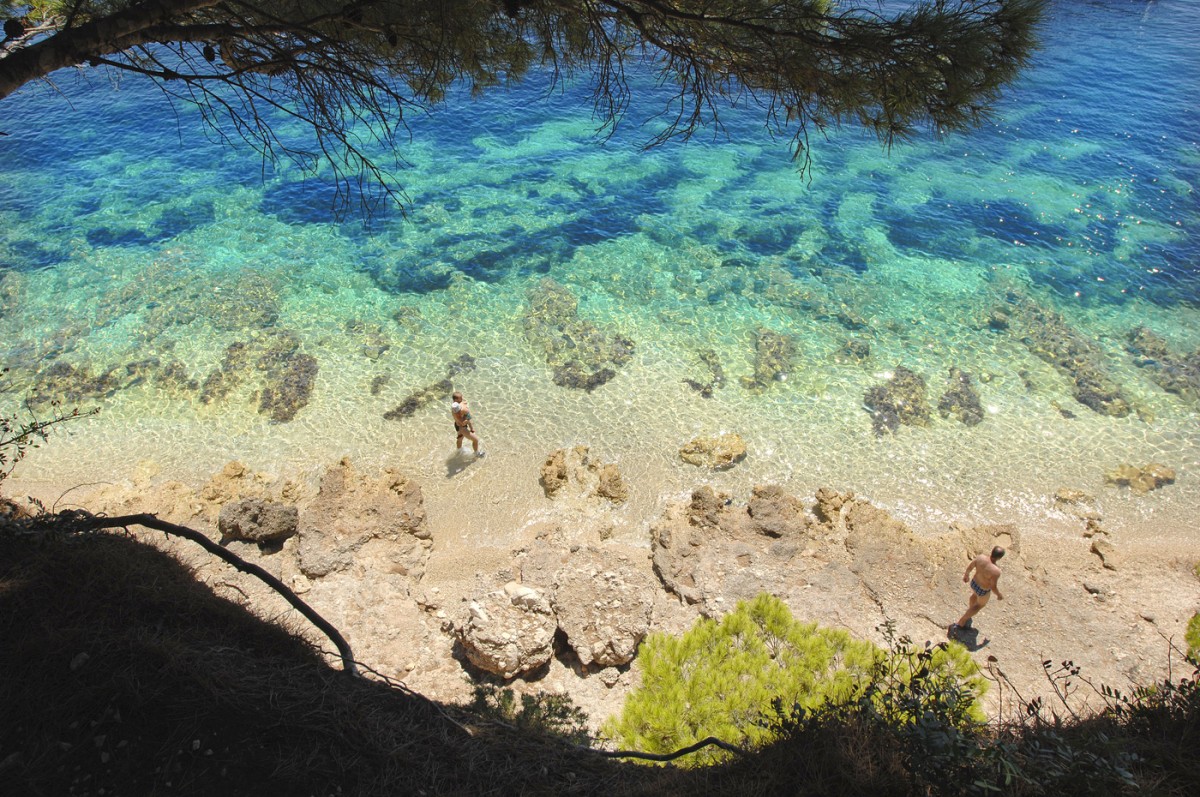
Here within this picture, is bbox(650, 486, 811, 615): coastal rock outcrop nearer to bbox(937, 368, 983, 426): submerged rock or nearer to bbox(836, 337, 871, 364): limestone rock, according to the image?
bbox(937, 368, 983, 426): submerged rock

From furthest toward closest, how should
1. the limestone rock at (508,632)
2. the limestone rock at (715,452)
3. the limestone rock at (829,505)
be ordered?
the limestone rock at (715,452)
the limestone rock at (829,505)
the limestone rock at (508,632)

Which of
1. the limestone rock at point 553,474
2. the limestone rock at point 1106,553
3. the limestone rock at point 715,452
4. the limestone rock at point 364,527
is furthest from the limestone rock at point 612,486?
the limestone rock at point 1106,553

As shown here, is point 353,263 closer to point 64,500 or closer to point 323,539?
point 64,500

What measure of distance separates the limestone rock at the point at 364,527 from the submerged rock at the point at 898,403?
789 centimetres

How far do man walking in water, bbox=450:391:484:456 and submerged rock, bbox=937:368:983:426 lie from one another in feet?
27.3

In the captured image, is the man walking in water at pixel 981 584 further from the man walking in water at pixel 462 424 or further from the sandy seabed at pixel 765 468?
the man walking in water at pixel 462 424

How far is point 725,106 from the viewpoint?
2311 centimetres

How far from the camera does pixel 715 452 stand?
34.2 ft

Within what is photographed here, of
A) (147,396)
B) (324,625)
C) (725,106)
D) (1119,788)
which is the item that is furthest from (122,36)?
(725,106)

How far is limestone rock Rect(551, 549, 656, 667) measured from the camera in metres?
7.19

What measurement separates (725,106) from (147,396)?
20.3 m

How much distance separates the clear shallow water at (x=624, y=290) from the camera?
10523mm

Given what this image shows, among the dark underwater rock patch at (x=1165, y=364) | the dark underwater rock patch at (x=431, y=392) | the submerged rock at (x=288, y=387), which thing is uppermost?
the submerged rock at (x=288, y=387)

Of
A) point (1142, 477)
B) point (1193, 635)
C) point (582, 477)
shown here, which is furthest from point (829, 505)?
point (1142, 477)
